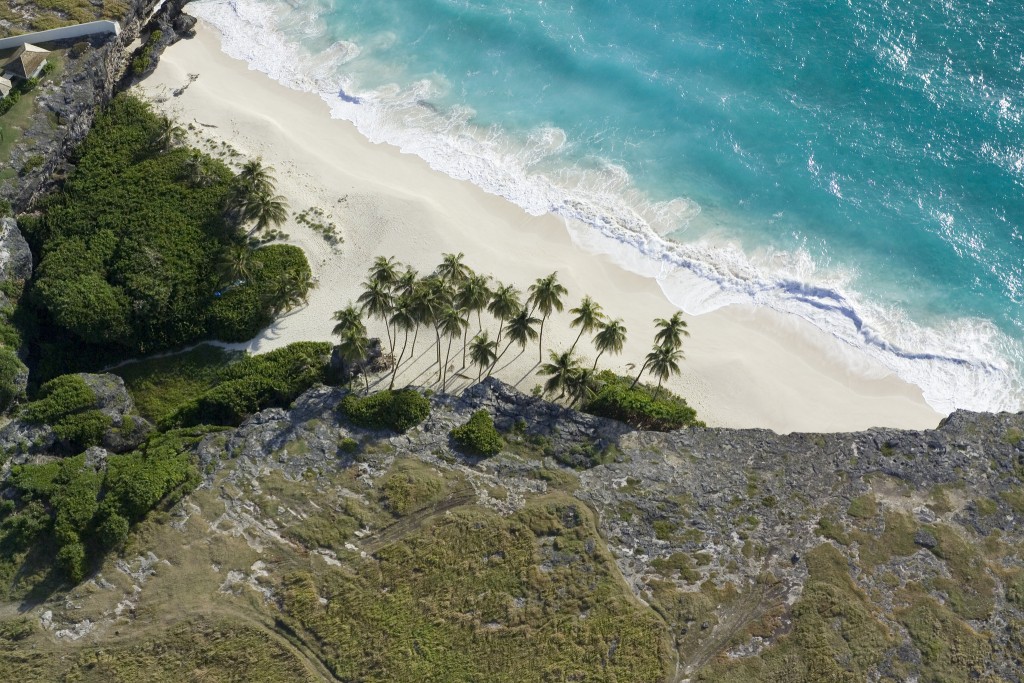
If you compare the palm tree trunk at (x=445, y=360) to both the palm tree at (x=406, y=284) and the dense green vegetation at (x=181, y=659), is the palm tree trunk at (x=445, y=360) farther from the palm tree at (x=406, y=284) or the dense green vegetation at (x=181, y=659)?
the dense green vegetation at (x=181, y=659)

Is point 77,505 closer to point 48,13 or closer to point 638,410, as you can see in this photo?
point 638,410

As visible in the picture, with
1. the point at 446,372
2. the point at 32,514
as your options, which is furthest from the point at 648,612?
the point at 32,514

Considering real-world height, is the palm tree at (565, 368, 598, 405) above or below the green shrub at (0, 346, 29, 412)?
above

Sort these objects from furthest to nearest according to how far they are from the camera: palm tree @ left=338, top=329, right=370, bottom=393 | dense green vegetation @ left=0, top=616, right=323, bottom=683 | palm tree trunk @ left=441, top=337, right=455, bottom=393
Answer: palm tree trunk @ left=441, top=337, right=455, bottom=393
palm tree @ left=338, top=329, right=370, bottom=393
dense green vegetation @ left=0, top=616, right=323, bottom=683

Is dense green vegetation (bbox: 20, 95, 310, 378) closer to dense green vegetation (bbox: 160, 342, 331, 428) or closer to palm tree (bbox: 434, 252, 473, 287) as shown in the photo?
dense green vegetation (bbox: 160, 342, 331, 428)

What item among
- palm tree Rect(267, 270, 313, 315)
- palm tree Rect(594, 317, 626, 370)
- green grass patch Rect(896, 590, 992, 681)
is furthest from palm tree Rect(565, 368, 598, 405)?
green grass patch Rect(896, 590, 992, 681)

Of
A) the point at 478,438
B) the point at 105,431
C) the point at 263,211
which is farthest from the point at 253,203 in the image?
the point at 478,438

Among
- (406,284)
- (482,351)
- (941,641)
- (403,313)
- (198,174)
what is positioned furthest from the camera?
(198,174)

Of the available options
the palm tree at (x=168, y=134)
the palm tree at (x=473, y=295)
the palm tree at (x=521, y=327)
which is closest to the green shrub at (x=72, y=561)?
the palm tree at (x=473, y=295)
